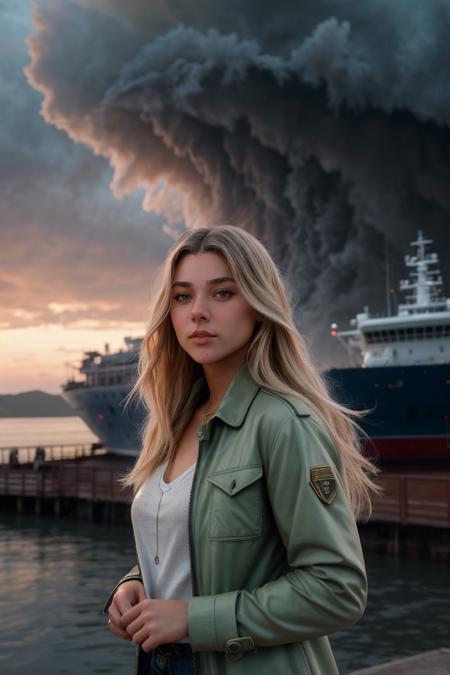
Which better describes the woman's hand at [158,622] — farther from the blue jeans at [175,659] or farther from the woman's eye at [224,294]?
the woman's eye at [224,294]

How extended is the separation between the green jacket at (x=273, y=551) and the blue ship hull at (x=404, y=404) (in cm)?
3438

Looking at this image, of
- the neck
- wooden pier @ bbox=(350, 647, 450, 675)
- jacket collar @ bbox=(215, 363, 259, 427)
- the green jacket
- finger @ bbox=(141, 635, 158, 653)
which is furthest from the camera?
wooden pier @ bbox=(350, 647, 450, 675)

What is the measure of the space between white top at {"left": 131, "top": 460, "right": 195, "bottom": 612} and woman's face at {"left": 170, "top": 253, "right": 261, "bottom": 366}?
0.39 m

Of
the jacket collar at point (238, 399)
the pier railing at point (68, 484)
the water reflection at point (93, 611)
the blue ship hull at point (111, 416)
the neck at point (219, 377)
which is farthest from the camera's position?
the blue ship hull at point (111, 416)

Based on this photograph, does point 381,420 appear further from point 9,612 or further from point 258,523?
point 258,523

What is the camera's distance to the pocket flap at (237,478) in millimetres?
2086

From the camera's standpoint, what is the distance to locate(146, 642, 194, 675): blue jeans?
7.34 feet

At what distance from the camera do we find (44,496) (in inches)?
1415

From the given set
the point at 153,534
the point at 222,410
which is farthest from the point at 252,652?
the point at 222,410

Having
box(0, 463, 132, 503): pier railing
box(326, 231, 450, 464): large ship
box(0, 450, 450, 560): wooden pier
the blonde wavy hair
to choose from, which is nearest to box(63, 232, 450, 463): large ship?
box(326, 231, 450, 464): large ship

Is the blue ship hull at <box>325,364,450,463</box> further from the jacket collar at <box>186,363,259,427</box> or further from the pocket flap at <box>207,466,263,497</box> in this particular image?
the pocket flap at <box>207,466,263,497</box>

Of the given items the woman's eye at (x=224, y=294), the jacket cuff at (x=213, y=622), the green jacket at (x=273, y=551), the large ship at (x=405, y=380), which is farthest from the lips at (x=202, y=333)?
the large ship at (x=405, y=380)

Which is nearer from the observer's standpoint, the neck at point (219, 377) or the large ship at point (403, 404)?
the neck at point (219, 377)

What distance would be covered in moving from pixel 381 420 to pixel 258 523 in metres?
36.3
